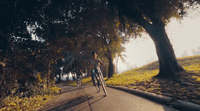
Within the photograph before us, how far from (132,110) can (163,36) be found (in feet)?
21.2

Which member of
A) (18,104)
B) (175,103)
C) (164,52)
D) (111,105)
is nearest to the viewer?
(175,103)

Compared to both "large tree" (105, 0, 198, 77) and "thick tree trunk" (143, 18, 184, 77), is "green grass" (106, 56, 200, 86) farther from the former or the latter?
"large tree" (105, 0, 198, 77)

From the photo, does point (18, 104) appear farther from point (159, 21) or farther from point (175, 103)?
point (159, 21)

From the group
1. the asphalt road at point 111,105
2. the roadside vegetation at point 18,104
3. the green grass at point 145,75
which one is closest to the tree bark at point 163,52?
the green grass at point 145,75

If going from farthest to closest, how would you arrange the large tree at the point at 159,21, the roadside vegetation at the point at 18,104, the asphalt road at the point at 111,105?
the large tree at the point at 159,21
the roadside vegetation at the point at 18,104
the asphalt road at the point at 111,105

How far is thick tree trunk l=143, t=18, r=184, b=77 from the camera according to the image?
21.4 ft

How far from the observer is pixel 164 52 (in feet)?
22.6

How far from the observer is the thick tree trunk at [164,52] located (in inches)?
257

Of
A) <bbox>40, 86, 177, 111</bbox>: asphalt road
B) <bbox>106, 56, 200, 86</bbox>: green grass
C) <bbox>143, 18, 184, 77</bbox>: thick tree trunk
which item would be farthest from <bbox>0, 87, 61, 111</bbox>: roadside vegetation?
<bbox>143, 18, 184, 77</bbox>: thick tree trunk

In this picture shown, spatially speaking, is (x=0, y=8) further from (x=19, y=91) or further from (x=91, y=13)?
(x=91, y=13)

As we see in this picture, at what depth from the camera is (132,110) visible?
107 inches

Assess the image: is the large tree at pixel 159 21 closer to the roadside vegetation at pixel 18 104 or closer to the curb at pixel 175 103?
the curb at pixel 175 103

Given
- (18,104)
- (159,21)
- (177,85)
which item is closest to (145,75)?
(159,21)

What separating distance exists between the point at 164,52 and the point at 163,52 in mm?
Result: 60
